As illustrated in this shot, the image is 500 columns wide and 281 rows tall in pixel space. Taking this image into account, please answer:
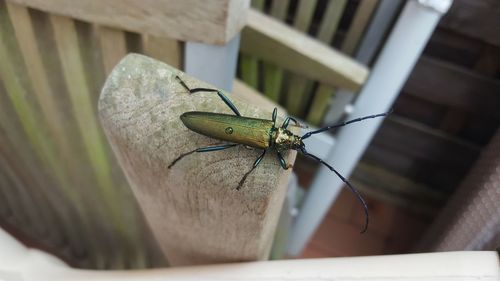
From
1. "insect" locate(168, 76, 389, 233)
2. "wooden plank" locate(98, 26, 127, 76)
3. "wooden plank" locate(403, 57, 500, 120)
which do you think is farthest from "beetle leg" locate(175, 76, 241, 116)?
"wooden plank" locate(403, 57, 500, 120)

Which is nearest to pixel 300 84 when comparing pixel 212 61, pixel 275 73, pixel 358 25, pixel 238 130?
pixel 275 73

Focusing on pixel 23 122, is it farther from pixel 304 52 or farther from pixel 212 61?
pixel 304 52

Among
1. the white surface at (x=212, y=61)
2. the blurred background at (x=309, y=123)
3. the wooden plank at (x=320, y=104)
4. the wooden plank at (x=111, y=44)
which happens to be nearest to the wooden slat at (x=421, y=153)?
the blurred background at (x=309, y=123)

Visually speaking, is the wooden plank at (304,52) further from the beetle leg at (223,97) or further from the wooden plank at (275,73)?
the beetle leg at (223,97)

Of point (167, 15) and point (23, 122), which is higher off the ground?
point (167, 15)

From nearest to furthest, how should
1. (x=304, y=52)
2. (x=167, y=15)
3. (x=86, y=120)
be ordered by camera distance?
(x=167, y=15)
(x=86, y=120)
(x=304, y=52)

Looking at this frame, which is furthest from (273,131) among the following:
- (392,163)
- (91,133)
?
(392,163)
